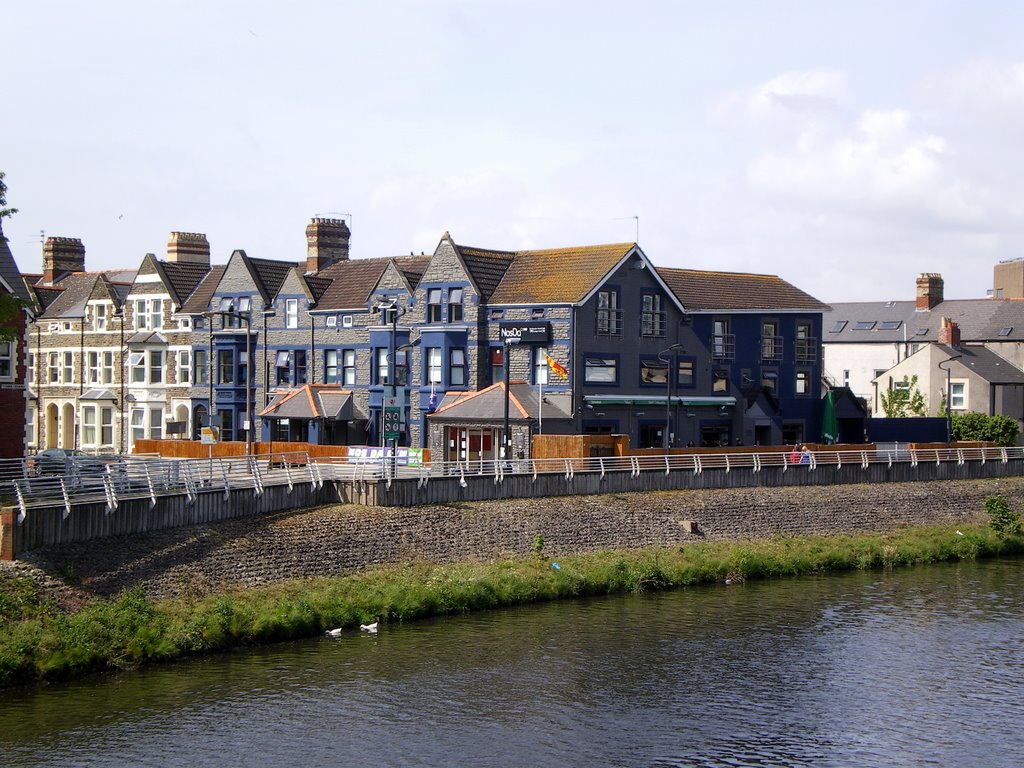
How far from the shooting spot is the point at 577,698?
3425cm

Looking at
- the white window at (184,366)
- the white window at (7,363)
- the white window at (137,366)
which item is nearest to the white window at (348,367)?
the white window at (184,366)

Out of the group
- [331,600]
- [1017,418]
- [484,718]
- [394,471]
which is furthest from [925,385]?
[484,718]

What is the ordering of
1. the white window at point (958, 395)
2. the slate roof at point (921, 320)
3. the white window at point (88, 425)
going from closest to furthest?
the white window at point (88, 425) → the white window at point (958, 395) → the slate roof at point (921, 320)

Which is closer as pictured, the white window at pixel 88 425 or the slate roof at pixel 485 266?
the slate roof at pixel 485 266

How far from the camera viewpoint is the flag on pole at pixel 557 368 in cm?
6125

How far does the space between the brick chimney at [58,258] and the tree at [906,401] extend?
55085 mm

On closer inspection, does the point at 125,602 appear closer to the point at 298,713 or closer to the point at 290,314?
the point at 298,713

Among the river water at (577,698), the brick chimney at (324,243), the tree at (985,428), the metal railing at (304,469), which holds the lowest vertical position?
the river water at (577,698)

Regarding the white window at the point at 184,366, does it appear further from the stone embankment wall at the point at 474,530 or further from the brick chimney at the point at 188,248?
the stone embankment wall at the point at 474,530

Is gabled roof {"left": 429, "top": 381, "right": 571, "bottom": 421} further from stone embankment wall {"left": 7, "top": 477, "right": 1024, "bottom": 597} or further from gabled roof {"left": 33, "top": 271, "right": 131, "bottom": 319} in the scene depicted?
gabled roof {"left": 33, "top": 271, "right": 131, "bottom": 319}

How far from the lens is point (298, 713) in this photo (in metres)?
32.3

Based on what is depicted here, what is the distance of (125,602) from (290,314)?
38.3m

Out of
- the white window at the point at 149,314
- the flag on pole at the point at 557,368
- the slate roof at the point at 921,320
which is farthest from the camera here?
the slate roof at the point at 921,320

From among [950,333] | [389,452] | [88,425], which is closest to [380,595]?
[389,452]
